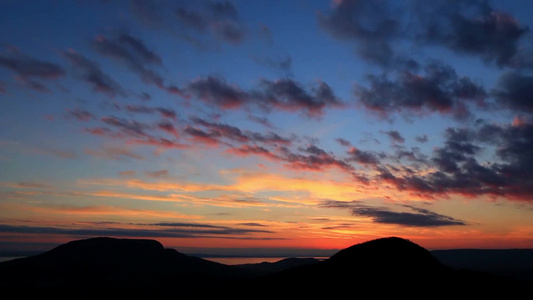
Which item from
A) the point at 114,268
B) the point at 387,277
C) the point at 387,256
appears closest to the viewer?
the point at 387,277

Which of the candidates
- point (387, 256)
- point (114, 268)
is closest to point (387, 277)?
point (387, 256)

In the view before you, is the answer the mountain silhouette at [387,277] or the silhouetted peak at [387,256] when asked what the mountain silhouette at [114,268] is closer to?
the mountain silhouette at [387,277]

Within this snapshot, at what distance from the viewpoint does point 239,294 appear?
64.9 meters

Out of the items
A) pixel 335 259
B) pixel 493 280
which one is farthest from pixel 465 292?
pixel 335 259

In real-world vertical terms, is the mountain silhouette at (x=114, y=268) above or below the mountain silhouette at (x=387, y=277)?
below

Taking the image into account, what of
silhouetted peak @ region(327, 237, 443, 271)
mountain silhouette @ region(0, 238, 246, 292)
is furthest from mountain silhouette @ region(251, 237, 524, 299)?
mountain silhouette @ region(0, 238, 246, 292)

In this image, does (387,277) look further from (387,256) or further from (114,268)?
(114,268)

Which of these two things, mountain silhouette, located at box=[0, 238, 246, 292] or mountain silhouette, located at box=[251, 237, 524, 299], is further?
mountain silhouette, located at box=[0, 238, 246, 292]

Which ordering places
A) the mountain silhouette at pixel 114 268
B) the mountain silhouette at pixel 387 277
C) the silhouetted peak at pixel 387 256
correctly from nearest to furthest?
the mountain silhouette at pixel 387 277 → the silhouetted peak at pixel 387 256 → the mountain silhouette at pixel 114 268

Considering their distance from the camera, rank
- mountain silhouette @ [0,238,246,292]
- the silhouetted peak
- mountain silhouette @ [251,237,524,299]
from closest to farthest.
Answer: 1. mountain silhouette @ [251,237,524,299]
2. the silhouetted peak
3. mountain silhouette @ [0,238,246,292]

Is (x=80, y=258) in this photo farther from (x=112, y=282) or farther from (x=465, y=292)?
(x=465, y=292)

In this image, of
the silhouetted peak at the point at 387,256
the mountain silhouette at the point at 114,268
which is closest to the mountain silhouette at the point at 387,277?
the silhouetted peak at the point at 387,256

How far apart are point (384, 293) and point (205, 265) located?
125629mm

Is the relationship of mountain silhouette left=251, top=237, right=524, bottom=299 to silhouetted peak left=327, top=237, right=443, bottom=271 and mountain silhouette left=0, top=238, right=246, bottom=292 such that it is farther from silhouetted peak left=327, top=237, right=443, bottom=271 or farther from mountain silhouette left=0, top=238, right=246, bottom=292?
mountain silhouette left=0, top=238, right=246, bottom=292
